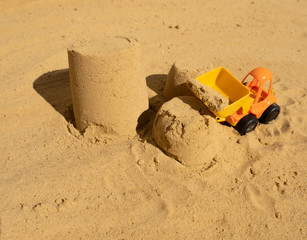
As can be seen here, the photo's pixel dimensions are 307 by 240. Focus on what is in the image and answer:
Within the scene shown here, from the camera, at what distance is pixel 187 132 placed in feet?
8.20

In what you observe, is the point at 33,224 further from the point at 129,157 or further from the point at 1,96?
the point at 1,96

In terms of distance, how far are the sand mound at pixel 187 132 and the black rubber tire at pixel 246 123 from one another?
33 cm

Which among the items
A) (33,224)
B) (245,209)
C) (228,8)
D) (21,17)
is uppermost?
(228,8)

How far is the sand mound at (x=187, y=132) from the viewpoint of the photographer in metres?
2.53

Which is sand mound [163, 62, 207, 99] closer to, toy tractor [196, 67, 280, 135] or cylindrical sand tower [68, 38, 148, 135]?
toy tractor [196, 67, 280, 135]

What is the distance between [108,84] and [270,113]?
1701mm

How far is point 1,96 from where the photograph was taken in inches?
140

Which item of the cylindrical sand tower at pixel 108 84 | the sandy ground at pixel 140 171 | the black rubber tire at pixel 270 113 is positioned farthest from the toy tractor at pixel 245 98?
the cylindrical sand tower at pixel 108 84

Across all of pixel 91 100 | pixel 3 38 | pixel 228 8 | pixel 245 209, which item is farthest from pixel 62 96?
pixel 228 8

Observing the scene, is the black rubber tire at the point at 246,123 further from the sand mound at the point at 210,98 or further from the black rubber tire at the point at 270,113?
the sand mound at the point at 210,98

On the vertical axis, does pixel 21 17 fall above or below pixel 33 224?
above

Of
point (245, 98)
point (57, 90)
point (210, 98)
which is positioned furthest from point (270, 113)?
point (57, 90)

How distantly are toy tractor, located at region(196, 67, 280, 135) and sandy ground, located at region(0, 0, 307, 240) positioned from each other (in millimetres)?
140

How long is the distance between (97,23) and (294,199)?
404 cm
